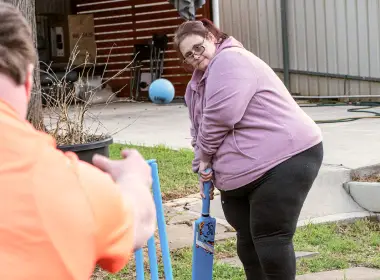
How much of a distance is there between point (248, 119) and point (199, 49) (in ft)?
1.47

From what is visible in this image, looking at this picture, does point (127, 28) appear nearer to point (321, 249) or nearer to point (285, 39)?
point (285, 39)

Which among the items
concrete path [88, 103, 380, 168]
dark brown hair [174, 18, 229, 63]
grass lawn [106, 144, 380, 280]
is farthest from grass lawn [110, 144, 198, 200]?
dark brown hair [174, 18, 229, 63]

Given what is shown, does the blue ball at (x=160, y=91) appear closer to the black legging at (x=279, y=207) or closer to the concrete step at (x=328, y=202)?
the concrete step at (x=328, y=202)

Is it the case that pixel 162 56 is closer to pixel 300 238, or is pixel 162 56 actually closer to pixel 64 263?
pixel 300 238

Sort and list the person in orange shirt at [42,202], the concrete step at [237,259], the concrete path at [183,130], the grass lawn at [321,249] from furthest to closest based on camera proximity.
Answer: the concrete path at [183,130] → the concrete step at [237,259] → the grass lawn at [321,249] → the person in orange shirt at [42,202]

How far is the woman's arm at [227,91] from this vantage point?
349 cm

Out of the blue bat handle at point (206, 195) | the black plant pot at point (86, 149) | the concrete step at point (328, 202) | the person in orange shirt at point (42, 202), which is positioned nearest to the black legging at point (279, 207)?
the blue bat handle at point (206, 195)

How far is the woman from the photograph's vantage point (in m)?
3.52

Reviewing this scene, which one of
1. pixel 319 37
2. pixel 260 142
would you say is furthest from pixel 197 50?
pixel 319 37

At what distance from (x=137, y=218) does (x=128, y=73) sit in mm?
15629

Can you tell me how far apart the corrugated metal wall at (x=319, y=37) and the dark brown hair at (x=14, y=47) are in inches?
433

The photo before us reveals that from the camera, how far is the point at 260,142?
3529 mm

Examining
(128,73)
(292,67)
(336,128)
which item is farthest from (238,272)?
(128,73)

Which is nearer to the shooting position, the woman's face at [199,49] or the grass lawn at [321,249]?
the woman's face at [199,49]
